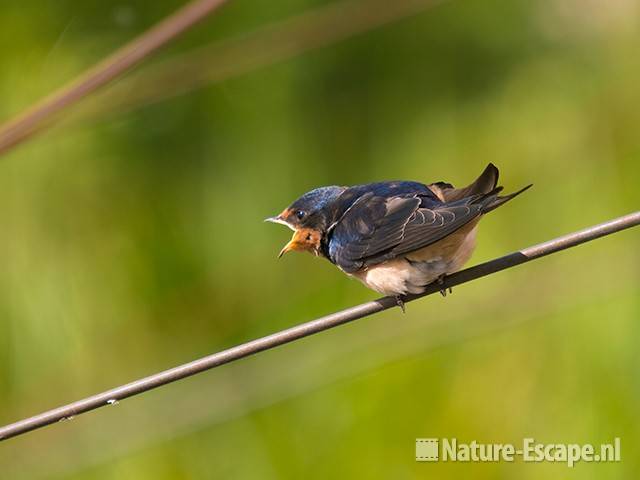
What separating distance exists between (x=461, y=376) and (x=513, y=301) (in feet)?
2.05

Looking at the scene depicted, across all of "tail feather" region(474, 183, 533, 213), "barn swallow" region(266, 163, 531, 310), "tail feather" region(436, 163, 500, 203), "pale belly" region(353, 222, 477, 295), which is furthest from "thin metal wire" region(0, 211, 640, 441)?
"pale belly" region(353, 222, 477, 295)

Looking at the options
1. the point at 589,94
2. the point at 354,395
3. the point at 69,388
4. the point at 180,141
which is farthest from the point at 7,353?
the point at 589,94

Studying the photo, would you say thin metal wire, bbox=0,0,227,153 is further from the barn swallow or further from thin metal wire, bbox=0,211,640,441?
the barn swallow

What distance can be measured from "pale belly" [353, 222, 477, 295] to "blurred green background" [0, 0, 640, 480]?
23.3 inches

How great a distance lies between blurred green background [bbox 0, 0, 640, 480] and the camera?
4379 mm

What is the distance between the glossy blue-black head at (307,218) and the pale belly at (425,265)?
41cm

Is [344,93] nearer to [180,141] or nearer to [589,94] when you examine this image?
[180,141]

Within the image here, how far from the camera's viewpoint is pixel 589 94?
4965 millimetres

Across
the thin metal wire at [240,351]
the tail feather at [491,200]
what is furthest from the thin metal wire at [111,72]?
the tail feather at [491,200]

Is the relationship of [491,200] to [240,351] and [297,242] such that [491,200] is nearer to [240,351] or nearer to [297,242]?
[297,242]

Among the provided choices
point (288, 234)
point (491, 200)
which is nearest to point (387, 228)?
point (491, 200)

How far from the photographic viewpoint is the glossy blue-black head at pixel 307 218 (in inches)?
165

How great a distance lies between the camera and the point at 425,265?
3.82m

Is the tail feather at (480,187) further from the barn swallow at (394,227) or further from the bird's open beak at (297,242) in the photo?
the bird's open beak at (297,242)
